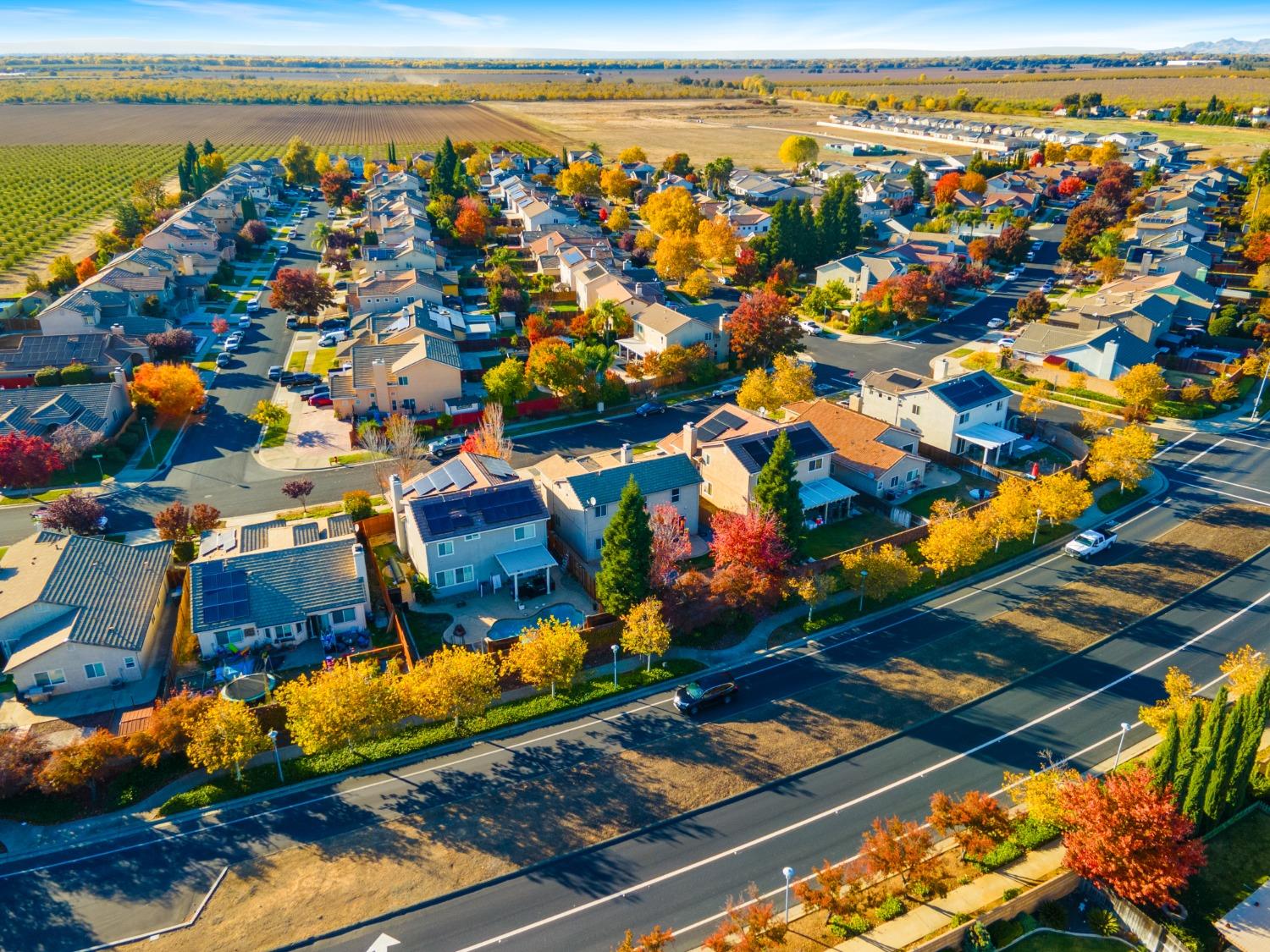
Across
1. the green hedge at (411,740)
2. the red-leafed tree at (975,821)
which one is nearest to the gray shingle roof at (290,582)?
the green hedge at (411,740)

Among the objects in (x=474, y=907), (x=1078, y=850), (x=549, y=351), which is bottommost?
(x=474, y=907)

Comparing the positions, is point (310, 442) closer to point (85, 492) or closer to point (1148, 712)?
point (85, 492)

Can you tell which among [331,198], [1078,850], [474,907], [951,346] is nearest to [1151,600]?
[1078,850]

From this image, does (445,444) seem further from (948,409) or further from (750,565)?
(948,409)

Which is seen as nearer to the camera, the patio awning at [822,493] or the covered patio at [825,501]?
the patio awning at [822,493]

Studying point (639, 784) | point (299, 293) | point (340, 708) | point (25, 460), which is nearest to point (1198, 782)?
point (639, 784)

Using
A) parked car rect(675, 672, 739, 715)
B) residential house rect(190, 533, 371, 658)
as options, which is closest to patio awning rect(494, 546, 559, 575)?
residential house rect(190, 533, 371, 658)

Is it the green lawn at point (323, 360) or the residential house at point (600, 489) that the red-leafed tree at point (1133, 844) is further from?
the green lawn at point (323, 360)
